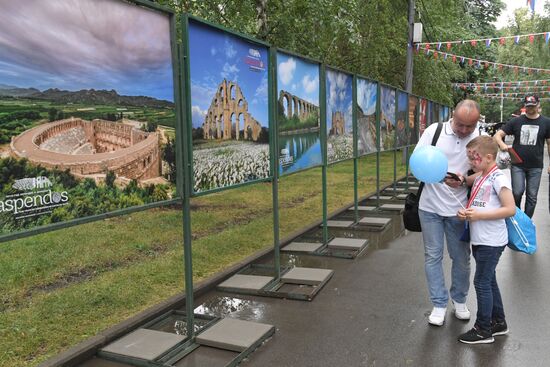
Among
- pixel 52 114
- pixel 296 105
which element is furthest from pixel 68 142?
pixel 296 105

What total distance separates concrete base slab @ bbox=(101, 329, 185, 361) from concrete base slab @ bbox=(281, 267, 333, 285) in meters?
1.65

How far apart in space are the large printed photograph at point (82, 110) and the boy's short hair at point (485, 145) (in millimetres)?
2200

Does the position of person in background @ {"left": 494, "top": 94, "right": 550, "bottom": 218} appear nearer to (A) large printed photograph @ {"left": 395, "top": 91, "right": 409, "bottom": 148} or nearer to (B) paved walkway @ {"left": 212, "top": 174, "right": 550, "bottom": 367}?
(B) paved walkway @ {"left": 212, "top": 174, "right": 550, "bottom": 367}

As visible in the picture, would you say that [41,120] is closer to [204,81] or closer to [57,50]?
[57,50]

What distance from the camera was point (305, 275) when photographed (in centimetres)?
515

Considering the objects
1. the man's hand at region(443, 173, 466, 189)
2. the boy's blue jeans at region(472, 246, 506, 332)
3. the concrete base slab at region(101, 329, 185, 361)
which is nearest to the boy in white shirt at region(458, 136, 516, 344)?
the boy's blue jeans at region(472, 246, 506, 332)

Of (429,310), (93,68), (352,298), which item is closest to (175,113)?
(93,68)

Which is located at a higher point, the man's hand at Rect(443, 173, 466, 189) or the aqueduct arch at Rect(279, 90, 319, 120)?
the aqueduct arch at Rect(279, 90, 319, 120)

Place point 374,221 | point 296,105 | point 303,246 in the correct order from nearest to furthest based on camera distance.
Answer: point 296,105 < point 303,246 < point 374,221

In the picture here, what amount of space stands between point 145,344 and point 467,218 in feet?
8.21

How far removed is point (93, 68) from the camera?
2.89 m

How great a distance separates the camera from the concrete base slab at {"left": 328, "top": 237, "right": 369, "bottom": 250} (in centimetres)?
637

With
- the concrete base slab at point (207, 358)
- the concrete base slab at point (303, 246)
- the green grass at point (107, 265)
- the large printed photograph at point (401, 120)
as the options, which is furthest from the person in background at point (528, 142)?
the concrete base slab at point (207, 358)

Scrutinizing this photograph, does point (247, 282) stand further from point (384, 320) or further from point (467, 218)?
point (467, 218)
